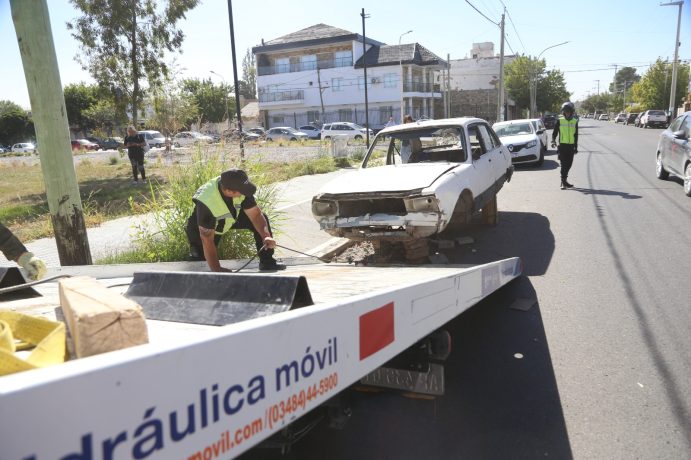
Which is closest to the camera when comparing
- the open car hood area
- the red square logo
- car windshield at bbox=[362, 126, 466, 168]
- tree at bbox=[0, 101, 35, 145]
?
the red square logo

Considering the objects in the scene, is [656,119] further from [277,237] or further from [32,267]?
[32,267]

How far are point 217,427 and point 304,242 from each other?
21.5 feet

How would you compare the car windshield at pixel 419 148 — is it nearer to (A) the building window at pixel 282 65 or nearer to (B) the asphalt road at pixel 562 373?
(B) the asphalt road at pixel 562 373

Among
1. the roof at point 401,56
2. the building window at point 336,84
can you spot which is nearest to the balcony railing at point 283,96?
the building window at point 336,84

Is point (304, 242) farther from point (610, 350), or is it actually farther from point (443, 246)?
point (610, 350)

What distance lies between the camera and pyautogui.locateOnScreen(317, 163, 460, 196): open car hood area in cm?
618

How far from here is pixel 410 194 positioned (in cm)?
Result: 593

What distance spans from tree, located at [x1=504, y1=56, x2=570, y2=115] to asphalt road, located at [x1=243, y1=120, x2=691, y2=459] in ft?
220

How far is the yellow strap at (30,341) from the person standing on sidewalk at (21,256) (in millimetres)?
1584

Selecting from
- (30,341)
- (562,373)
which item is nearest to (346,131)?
(562,373)

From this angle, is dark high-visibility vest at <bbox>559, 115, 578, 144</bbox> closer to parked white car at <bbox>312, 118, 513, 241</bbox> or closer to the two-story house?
parked white car at <bbox>312, 118, 513, 241</bbox>

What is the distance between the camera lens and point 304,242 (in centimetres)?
792

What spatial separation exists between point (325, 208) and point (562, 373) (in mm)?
3665

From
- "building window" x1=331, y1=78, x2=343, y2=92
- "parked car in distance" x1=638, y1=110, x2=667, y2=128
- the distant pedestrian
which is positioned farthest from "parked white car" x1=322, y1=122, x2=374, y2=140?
the distant pedestrian
